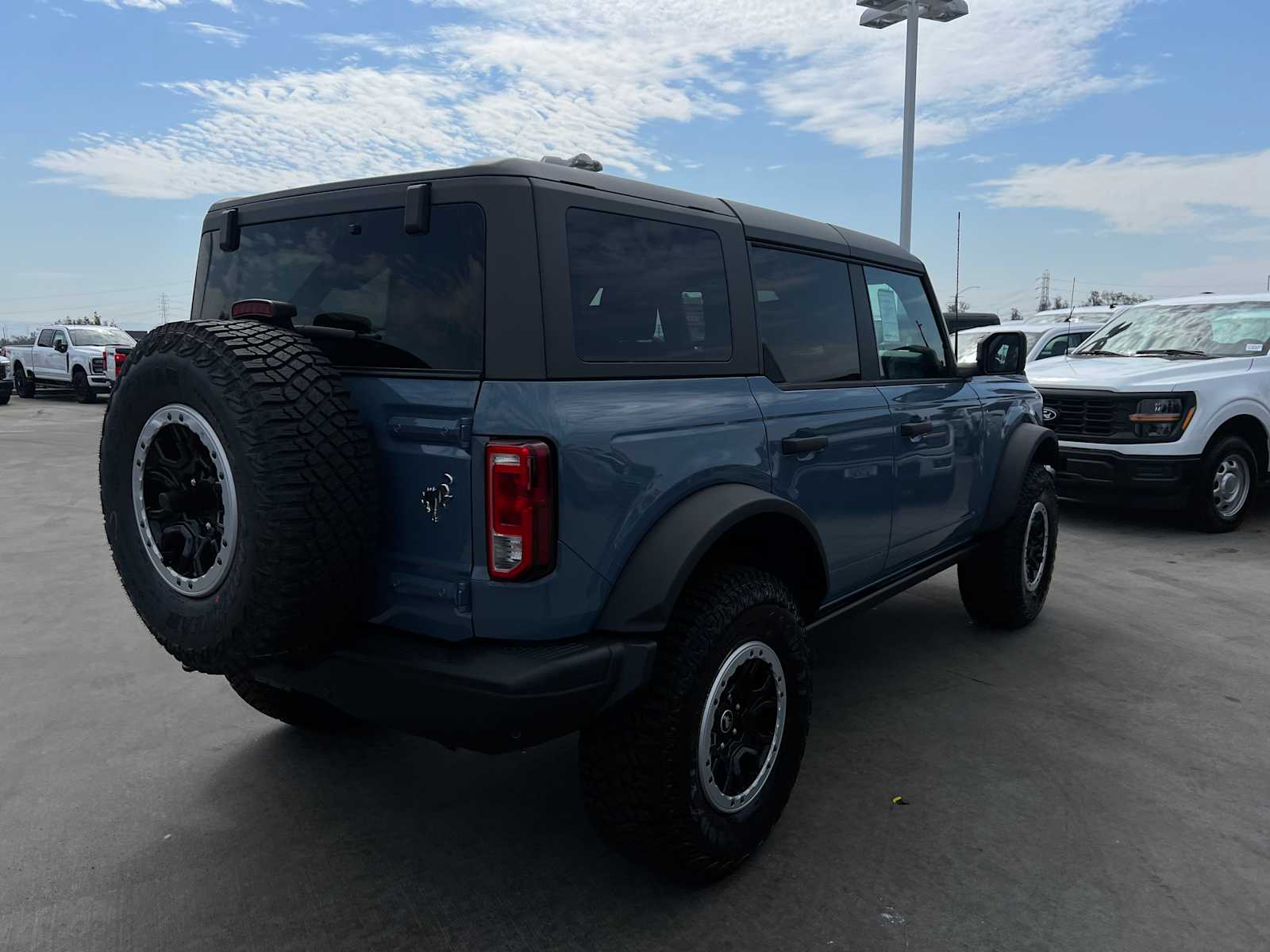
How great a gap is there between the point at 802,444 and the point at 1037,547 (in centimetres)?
272

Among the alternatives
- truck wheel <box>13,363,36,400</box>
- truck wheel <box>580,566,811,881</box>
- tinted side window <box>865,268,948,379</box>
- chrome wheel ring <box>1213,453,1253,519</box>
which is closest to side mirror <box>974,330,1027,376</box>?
tinted side window <box>865,268,948,379</box>

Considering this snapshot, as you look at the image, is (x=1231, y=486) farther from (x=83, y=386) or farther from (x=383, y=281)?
(x=83, y=386)

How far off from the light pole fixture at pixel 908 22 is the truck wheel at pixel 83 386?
19458 millimetres

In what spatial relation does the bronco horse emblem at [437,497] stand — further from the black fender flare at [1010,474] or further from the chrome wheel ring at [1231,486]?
the chrome wheel ring at [1231,486]

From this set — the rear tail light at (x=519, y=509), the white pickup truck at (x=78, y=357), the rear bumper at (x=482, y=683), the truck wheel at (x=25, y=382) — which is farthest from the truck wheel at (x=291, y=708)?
the truck wheel at (x=25, y=382)

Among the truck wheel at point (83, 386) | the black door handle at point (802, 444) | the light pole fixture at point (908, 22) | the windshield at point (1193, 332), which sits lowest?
the black door handle at point (802, 444)

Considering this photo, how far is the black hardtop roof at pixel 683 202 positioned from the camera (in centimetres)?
251

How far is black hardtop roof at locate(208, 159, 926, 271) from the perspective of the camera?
2.51 metres

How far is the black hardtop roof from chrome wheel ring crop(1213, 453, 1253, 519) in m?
4.99

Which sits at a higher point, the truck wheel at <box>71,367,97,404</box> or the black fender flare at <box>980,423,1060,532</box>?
the truck wheel at <box>71,367,97,404</box>

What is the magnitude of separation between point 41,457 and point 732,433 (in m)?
12.4

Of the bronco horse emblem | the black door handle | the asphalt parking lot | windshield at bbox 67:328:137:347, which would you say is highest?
windshield at bbox 67:328:137:347

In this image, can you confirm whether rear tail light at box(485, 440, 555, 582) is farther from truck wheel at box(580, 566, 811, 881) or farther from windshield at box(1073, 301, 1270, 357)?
windshield at box(1073, 301, 1270, 357)

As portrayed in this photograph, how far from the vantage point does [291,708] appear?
3658 mm
